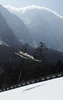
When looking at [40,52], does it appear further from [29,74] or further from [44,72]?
[44,72]

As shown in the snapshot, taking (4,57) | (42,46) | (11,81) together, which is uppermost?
(4,57)

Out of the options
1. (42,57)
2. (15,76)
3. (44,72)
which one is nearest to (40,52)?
(42,57)

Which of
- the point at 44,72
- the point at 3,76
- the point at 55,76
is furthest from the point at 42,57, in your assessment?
the point at 44,72

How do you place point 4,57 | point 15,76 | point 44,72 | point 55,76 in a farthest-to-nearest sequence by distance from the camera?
point 4,57 < point 44,72 < point 15,76 < point 55,76

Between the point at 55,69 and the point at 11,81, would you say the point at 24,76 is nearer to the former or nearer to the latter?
A: the point at 11,81

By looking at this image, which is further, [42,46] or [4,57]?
[4,57]

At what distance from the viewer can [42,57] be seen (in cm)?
5209

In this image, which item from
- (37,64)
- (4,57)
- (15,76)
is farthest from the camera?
(4,57)

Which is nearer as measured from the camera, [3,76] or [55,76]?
[55,76]

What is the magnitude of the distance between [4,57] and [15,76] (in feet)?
383

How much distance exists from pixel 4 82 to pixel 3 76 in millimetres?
5247

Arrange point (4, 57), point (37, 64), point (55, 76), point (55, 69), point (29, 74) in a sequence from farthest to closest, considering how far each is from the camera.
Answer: point (4, 57) → point (55, 69) → point (29, 74) → point (37, 64) → point (55, 76)

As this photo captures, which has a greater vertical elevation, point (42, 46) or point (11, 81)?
point (42, 46)

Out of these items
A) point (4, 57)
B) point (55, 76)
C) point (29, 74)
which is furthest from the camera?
point (4, 57)
